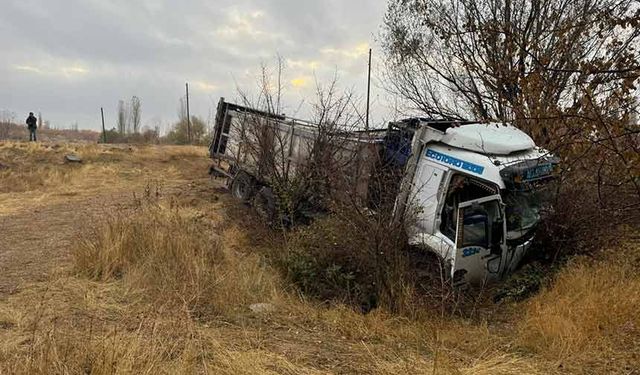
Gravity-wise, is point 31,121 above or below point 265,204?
above

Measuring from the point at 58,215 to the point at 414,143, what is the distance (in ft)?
30.2

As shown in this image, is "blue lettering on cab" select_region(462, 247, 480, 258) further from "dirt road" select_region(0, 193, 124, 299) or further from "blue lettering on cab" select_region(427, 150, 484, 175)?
"dirt road" select_region(0, 193, 124, 299)

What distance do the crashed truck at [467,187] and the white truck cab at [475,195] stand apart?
0.5 inches

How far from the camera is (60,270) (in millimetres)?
7410

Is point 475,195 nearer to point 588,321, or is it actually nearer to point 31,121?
point 588,321

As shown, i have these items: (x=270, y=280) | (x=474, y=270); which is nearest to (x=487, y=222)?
(x=474, y=270)

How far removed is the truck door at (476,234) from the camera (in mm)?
7129

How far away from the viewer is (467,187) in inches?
299

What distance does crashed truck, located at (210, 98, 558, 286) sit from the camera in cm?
Result: 716

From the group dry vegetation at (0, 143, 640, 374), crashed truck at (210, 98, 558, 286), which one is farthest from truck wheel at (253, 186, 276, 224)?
crashed truck at (210, 98, 558, 286)

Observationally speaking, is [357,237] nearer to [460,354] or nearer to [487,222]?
[487,222]

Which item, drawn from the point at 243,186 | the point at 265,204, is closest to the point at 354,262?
the point at 265,204

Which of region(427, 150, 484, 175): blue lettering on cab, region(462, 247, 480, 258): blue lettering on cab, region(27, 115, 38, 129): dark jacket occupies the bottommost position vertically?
region(462, 247, 480, 258): blue lettering on cab

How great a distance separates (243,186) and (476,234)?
272 inches
